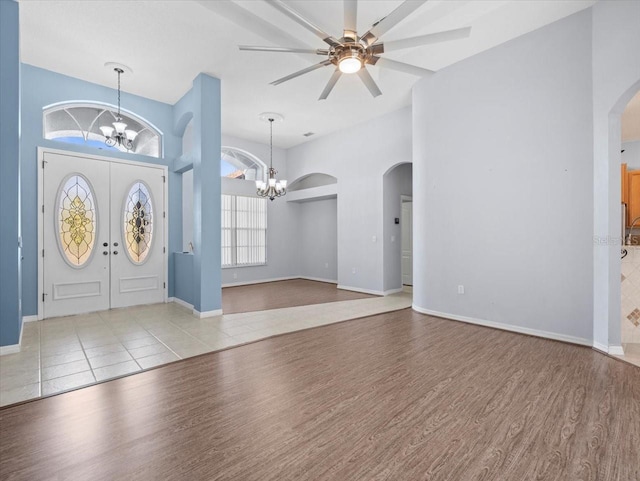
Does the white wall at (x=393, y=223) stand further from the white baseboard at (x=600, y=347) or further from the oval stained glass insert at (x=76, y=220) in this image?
the oval stained glass insert at (x=76, y=220)

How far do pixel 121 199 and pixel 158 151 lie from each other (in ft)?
3.78

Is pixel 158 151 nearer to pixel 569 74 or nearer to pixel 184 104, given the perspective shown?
pixel 184 104

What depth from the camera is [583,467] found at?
1683 millimetres

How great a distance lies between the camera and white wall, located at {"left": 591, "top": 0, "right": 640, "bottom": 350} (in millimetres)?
3115

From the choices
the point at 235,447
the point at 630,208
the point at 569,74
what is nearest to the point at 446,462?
the point at 235,447

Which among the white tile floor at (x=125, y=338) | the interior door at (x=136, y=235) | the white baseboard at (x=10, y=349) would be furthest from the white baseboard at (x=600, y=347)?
the interior door at (x=136, y=235)

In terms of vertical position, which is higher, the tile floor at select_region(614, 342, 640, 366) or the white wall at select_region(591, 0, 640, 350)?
the white wall at select_region(591, 0, 640, 350)

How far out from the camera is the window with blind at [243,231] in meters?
7.94

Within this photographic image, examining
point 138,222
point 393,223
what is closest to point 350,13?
point 393,223

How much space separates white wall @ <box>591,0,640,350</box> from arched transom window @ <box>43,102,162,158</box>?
6.39 meters

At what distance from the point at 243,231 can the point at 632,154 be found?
27.1 feet

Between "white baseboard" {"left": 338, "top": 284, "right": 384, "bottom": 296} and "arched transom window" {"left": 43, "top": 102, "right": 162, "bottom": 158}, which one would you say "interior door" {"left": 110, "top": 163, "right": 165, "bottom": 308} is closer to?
"arched transom window" {"left": 43, "top": 102, "right": 162, "bottom": 158}

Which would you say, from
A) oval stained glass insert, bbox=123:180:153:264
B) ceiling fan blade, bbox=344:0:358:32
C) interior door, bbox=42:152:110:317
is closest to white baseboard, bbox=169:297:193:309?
oval stained glass insert, bbox=123:180:153:264

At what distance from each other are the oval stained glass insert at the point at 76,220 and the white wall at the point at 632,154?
9473 millimetres
